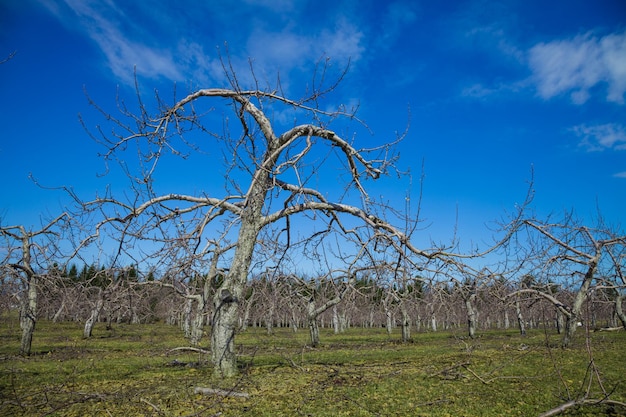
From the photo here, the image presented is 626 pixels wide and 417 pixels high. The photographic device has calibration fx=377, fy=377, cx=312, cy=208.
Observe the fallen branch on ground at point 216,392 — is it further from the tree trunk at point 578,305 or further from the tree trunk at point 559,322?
the tree trunk at point 559,322

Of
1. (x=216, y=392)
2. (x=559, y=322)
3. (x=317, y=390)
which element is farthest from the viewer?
(x=559, y=322)

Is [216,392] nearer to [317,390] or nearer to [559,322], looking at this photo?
[317,390]

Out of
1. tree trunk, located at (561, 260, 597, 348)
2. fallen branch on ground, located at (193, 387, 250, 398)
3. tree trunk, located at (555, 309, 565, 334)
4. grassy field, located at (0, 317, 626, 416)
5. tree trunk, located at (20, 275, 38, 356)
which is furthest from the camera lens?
tree trunk, located at (555, 309, 565, 334)

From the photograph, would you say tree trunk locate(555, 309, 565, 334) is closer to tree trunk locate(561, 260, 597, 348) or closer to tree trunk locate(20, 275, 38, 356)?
tree trunk locate(561, 260, 597, 348)

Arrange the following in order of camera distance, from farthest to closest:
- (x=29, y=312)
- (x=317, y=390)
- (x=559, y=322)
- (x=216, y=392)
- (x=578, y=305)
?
(x=559, y=322) < (x=578, y=305) < (x=29, y=312) < (x=317, y=390) < (x=216, y=392)

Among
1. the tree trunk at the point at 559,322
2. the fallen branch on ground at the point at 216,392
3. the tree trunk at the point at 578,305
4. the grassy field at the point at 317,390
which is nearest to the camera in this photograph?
the grassy field at the point at 317,390

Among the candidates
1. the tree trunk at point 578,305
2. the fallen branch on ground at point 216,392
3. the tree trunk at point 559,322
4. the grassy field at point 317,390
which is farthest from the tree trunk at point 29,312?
the tree trunk at point 559,322

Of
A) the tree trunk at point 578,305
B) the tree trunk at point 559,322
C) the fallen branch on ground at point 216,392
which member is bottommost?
the tree trunk at point 559,322

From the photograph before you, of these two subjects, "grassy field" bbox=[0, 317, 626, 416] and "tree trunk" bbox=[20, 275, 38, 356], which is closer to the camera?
"grassy field" bbox=[0, 317, 626, 416]

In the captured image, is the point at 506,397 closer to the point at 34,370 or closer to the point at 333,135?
the point at 333,135

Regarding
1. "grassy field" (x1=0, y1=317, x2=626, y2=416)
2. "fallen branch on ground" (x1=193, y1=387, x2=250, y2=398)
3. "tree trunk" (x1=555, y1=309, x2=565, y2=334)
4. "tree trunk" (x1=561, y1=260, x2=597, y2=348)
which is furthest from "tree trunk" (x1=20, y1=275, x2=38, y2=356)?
"tree trunk" (x1=555, y1=309, x2=565, y2=334)

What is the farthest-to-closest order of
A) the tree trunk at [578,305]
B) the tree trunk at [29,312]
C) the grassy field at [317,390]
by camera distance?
the tree trunk at [578,305]
the tree trunk at [29,312]
the grassy field at [317,390]

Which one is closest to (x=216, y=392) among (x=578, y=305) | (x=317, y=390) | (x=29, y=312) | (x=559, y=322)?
(x=317, y=390)

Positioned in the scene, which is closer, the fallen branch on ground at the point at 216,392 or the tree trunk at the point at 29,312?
the fallen branch on ground at the point at 216,392
